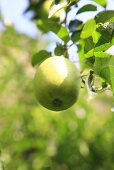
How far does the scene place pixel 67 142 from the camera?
3.66 metres

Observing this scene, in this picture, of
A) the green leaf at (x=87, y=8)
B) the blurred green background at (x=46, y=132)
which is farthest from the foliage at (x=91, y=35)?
the blurred green background at (x=46, y=132)

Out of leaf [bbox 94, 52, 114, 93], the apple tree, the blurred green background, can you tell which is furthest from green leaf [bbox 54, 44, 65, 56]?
the blurred green background

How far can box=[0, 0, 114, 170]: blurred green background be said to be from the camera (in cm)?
350

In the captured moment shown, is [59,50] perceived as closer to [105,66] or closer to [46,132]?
[105,66]

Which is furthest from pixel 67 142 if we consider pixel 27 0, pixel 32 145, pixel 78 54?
pixel 78 54

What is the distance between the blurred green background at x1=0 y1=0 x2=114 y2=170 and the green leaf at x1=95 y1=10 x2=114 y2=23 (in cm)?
180

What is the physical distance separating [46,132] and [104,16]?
236 cm

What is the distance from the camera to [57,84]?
1.57 metres

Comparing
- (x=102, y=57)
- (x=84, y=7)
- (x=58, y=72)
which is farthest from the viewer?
(x=84, y=7)

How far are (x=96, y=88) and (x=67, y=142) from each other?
2.07 metres

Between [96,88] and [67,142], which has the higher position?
[96,88]

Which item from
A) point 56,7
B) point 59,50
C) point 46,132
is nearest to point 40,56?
point 59,50

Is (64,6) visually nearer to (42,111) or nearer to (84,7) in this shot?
(84,7)

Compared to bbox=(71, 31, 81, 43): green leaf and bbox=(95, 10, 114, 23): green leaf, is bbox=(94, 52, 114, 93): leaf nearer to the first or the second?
bbox=(95, 10, 114, 23): green leaf
